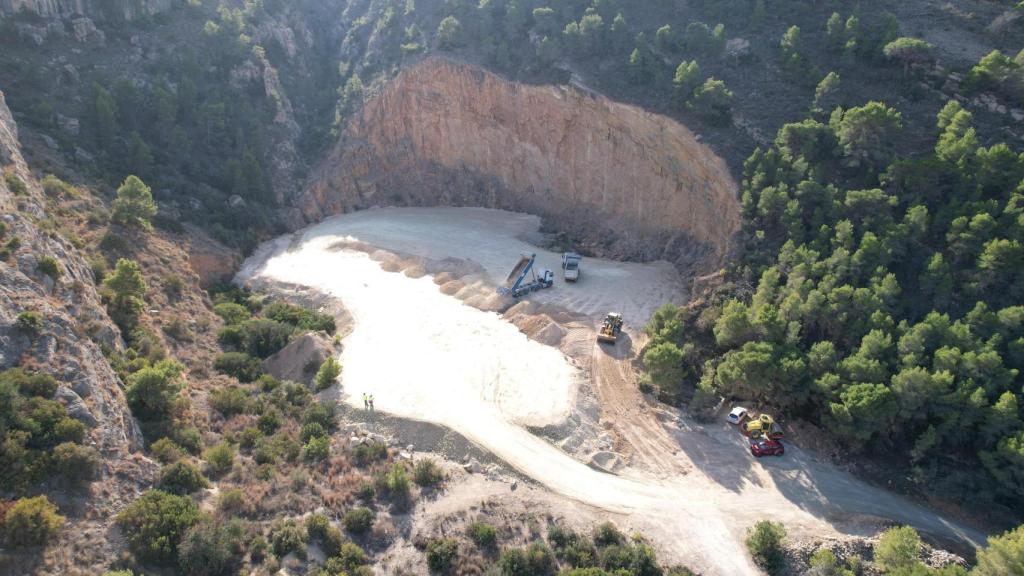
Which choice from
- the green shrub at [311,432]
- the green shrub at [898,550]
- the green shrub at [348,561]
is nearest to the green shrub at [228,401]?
the green shrub at [311,432]

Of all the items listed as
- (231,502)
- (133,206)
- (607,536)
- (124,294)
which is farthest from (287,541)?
(133,206)

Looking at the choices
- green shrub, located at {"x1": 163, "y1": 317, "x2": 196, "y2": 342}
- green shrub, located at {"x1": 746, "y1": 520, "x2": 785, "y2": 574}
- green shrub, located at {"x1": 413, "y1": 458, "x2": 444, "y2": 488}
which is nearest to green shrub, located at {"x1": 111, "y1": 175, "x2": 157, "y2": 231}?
green shrub, located at {"x1": 163, "y1": 317, "x2": 196, "y2": 342}

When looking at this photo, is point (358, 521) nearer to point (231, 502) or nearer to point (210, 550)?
point (231, 502)

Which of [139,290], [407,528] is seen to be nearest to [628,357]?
[407,528]

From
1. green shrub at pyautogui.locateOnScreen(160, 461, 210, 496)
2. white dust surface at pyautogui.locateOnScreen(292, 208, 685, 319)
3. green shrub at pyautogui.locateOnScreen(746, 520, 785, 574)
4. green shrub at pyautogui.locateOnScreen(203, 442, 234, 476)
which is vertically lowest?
green shrub at pyautogui.locateOnScreen(746, 520, 785, 574)

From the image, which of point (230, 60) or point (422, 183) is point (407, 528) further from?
point (230, 60)

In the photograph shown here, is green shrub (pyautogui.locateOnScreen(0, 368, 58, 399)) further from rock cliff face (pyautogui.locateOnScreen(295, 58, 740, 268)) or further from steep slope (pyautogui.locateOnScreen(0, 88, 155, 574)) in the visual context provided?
rock cliff face (pyautogui.locateOnScreen(295, 58, 740, 268))
